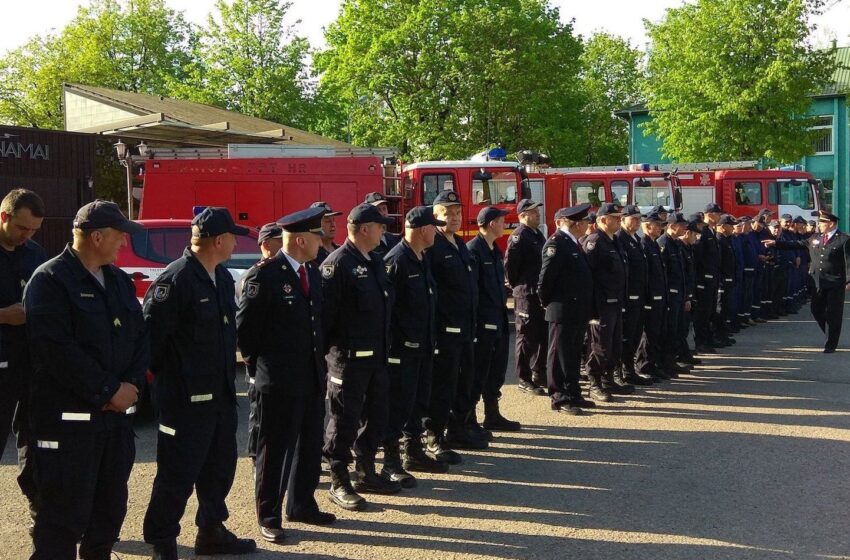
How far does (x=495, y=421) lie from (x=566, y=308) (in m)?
1.39

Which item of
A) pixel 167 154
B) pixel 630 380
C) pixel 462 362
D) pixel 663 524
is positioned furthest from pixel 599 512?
pixel 167 154

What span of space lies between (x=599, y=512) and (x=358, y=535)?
1.58 m


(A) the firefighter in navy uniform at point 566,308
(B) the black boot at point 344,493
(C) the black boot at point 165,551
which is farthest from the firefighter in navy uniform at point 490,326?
(C) the black boot at point 165,551

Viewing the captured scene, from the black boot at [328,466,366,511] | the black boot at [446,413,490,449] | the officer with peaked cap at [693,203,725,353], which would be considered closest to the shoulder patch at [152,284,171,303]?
the black boot at [328,466,366,511]

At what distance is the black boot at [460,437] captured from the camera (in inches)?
296

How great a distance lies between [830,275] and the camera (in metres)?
13.2

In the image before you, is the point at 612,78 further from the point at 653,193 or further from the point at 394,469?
the point at 394,469

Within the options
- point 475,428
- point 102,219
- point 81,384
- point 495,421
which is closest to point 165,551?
point 81,384

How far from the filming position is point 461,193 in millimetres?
17672

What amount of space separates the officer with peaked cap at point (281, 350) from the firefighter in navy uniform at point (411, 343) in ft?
3.47

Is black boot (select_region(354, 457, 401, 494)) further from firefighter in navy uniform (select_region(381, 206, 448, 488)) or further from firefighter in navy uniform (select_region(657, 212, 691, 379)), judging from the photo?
firefighter in navy uniform (select_region(657, 212, 691, 379))

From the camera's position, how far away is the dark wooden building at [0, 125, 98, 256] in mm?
18938

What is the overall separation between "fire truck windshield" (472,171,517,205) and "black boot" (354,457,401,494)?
39.2ft

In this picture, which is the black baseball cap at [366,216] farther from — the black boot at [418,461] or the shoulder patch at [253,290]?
the black boot at [418,461]
